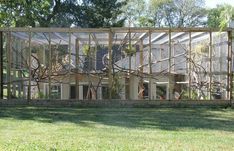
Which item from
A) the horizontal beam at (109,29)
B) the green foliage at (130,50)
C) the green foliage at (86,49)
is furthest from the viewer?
the green foliage at (86,49)

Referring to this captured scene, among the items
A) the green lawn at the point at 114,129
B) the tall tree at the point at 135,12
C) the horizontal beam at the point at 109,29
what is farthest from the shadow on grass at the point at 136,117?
the tall tree at the point at 135,12

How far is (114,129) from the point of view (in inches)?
388

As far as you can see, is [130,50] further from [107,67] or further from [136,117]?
[136,117]

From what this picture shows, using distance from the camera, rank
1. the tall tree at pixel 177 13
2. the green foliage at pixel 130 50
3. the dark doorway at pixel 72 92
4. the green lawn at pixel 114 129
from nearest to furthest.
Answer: the green lawn at pixel 114 129 → the green foliage at pixel 130 50 → the dark doorway at pixel 72 92 → the tall tree at pixel 177 13

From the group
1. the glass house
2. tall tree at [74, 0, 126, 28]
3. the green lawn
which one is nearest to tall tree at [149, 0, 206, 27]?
tall tree at [74, 0, 126, 28]

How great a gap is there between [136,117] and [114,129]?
7.73 ft

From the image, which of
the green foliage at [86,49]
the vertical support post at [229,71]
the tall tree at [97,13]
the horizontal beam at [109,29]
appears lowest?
the vertical support post at [229,71]

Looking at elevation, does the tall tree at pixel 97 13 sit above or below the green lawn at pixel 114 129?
above

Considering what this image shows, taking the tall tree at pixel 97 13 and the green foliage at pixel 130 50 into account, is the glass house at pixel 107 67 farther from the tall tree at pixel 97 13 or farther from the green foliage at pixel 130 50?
the tall tree at pixel 97 13

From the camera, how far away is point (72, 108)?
14797 millimetres

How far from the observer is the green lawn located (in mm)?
7840

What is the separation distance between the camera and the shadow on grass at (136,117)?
10.7 m

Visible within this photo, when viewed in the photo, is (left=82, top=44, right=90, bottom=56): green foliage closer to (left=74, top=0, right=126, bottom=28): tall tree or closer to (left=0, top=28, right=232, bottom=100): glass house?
(left=0, top=28, right=232, bottom=100): glass house

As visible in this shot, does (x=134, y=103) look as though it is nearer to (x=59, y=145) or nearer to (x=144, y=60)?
(x=144, y=60)
